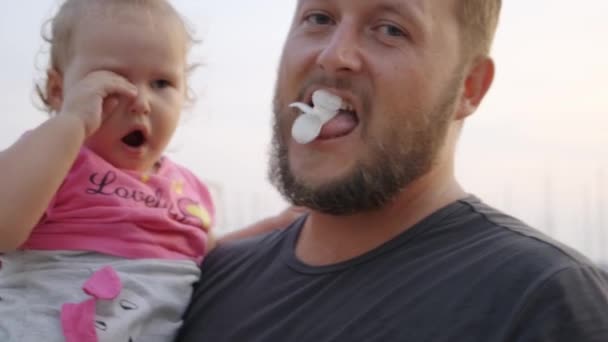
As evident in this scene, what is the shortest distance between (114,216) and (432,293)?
3.49ft

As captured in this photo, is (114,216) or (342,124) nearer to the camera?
(342,124)

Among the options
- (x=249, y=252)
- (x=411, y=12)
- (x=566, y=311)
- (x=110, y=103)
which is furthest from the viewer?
(x=249, y=252)

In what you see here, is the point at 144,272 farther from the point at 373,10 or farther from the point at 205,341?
the point at 373,10

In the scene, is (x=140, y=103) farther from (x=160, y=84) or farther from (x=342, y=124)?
(x=342, y=124)

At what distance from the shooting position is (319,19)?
2.41m

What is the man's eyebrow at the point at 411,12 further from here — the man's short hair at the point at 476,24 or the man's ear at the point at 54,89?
the man's ear at the point at 54,89

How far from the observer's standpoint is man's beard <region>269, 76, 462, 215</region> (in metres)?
2.19

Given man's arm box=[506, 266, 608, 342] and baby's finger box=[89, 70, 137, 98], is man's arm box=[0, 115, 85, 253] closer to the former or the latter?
baby's finger box=[89, 70, 137, 98]

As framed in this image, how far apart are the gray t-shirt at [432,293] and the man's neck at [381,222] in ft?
0.23

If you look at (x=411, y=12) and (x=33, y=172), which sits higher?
(x=411, y=12)

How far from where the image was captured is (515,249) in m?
1.89

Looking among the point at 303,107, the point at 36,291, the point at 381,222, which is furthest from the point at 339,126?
the point at 36,291

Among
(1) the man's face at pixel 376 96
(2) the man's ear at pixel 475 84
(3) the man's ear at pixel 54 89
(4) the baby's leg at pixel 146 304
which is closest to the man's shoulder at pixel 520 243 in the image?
(1) the man's face at pixel 376 96

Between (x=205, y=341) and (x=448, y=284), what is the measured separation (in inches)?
31.7
